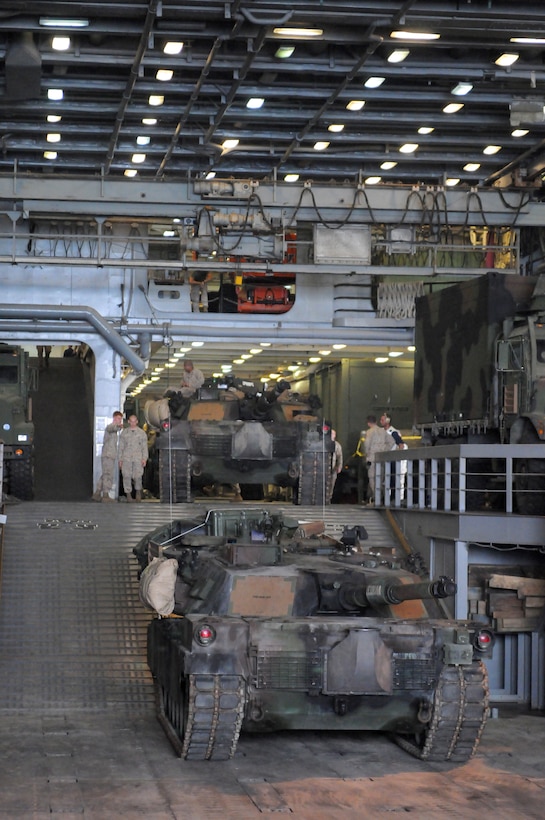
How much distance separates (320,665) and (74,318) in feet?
40.4

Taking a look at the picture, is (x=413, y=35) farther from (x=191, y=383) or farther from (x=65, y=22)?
(x=191, y=383)

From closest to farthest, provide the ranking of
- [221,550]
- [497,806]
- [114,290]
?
[497,806] < [221,550] < [114,290]

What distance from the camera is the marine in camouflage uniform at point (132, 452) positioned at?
1878cm

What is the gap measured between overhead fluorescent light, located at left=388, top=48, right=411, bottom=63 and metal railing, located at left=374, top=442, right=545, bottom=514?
4.43 m

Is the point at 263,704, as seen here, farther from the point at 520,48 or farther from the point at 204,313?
the point at 204,313

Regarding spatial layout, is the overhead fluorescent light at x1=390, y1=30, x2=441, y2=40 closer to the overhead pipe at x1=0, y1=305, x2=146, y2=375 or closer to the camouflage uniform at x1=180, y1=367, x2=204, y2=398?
the camouflage uniform at x1=180, y1=367, x2=204, y2=398

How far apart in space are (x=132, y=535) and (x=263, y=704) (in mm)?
6245

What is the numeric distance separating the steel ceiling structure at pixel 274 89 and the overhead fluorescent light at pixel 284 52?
10 cm

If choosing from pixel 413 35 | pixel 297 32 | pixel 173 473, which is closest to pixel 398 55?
pixel 413 35

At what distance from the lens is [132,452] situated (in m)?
18.9

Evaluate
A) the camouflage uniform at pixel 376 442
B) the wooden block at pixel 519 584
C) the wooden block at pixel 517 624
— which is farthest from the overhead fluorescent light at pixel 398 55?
the camouflage uniform at pixel 376 442

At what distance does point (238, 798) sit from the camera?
8430 millimetres

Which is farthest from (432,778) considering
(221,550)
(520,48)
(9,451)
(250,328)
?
(250,328)

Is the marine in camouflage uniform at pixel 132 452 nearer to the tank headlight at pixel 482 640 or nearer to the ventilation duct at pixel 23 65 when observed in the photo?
the ventilation duct at pixel 23 65
